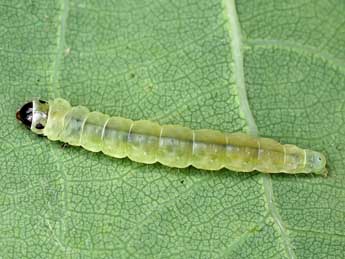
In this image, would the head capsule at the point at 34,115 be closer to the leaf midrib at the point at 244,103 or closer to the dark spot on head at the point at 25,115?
the dark spot on head at the point at 25,115

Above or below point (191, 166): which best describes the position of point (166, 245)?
below

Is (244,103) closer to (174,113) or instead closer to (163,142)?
(174,113)

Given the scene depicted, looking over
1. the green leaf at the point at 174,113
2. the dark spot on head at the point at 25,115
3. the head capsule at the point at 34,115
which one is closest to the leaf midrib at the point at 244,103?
the green leaf at the point at 174,113

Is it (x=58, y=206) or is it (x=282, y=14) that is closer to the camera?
(x=58, y=206)

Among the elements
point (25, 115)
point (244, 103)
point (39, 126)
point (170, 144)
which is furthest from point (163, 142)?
point (25, 115)

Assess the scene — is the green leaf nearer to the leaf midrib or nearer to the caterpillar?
the leaf midrib

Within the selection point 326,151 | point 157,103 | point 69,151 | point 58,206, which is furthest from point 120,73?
point 326,151

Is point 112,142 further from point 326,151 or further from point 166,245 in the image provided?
point 326,151
